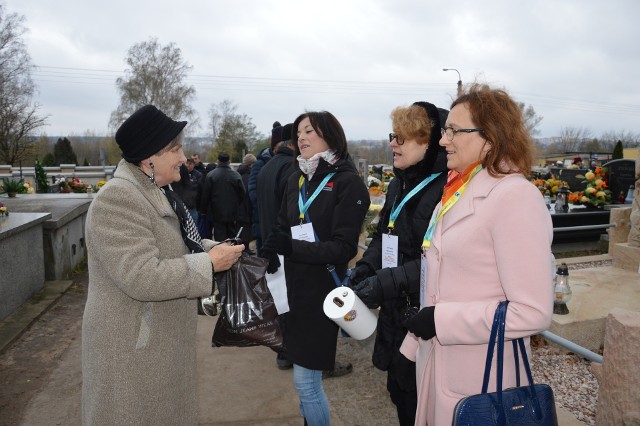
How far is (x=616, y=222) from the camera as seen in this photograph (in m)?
7.66

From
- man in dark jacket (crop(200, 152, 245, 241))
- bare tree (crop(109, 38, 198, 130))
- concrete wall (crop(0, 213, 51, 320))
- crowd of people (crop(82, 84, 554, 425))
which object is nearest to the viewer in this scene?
crowd of people (crop(82, 84, 554, 425))

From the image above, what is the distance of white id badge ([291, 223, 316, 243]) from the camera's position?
292 centimetres

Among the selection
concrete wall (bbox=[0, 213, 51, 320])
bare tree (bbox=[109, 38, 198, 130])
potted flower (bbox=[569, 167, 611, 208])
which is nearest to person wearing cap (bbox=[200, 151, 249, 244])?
concrete wall (bbox=[0, 213, 51, 320])

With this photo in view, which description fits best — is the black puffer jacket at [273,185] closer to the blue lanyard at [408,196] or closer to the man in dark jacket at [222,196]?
the blue lanyard at [408,196]

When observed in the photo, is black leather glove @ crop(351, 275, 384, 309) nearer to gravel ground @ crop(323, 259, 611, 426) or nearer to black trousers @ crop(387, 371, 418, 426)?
black trousers @ crop(387, 371, 418, 426)

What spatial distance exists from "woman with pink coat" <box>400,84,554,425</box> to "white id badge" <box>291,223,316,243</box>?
1.00m

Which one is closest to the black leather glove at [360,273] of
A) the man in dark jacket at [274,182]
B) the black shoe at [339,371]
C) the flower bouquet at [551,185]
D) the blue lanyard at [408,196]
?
the blue lanyard at [408,196]

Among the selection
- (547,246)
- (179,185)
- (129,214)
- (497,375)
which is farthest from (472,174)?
(179,185)

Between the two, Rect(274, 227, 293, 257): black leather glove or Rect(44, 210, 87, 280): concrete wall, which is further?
Rect(44, 210, 87, 280): concrete wall

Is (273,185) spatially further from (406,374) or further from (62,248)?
(62,248)

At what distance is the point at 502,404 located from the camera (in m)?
1.63

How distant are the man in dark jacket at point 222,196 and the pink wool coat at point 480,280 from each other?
6394 mm

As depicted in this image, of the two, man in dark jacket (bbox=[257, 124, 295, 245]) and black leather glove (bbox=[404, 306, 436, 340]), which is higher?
man in dark jacket (bbox=[257, 124, 295, 245])

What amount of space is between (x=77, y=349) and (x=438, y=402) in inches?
169
